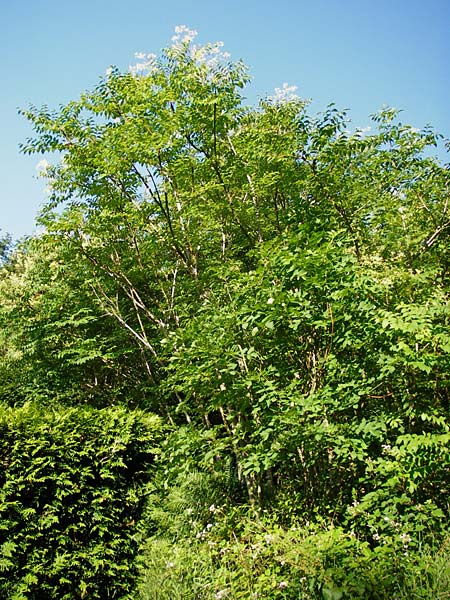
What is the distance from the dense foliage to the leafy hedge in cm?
38

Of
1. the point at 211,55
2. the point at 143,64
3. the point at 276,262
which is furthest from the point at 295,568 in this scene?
the point at 143,64

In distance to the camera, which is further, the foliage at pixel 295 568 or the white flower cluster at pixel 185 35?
the white flower cluster at pixel 185 35

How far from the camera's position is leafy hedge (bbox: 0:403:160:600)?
11.0 ft

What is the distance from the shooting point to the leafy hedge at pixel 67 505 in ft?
11.0

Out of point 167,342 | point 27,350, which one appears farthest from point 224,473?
point 27,350

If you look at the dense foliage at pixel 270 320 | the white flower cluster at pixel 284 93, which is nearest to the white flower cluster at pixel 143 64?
the dense foliage at pixel 270 320

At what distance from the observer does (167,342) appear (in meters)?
4.38

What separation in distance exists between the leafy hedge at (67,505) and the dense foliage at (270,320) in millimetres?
382

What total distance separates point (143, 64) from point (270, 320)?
456 centimetres

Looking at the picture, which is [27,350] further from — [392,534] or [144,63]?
[392,534]

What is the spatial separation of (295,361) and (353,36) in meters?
4.18

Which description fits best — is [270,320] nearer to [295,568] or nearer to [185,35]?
[295,568]

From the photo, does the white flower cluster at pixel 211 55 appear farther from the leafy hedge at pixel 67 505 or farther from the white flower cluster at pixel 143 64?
the leafy hedge at pixel 67 505

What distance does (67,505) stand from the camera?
3.66m
